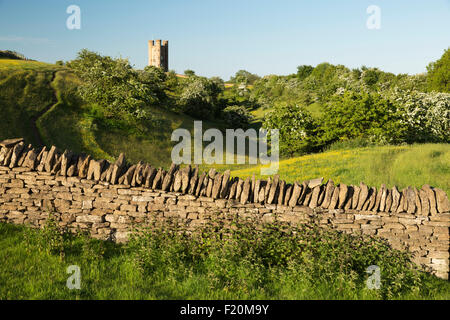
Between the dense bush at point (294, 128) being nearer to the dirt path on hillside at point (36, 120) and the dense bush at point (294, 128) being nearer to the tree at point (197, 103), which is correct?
the tree at point (197, 103)

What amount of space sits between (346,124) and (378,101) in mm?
4189

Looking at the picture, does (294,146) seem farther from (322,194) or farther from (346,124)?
(322,194)

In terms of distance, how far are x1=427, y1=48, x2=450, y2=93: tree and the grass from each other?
66001 mm

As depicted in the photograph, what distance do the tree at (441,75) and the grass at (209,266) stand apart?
66001mm

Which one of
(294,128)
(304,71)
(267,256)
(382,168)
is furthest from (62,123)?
(304,71)

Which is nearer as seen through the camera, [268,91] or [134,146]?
[134,146]

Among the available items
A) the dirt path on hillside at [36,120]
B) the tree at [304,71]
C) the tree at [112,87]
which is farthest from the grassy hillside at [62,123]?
the tree at [304,71]

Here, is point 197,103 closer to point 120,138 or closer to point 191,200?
point 120,138

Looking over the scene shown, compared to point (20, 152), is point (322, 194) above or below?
below

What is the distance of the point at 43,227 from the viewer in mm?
7922

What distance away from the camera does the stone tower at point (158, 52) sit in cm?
12225

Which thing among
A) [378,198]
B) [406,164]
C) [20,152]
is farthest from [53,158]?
[406,164]

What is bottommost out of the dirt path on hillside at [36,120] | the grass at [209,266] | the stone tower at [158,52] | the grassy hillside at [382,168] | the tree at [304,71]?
the grass at [209,266]

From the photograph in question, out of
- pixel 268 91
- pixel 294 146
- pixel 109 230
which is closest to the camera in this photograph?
pixel 109 230
